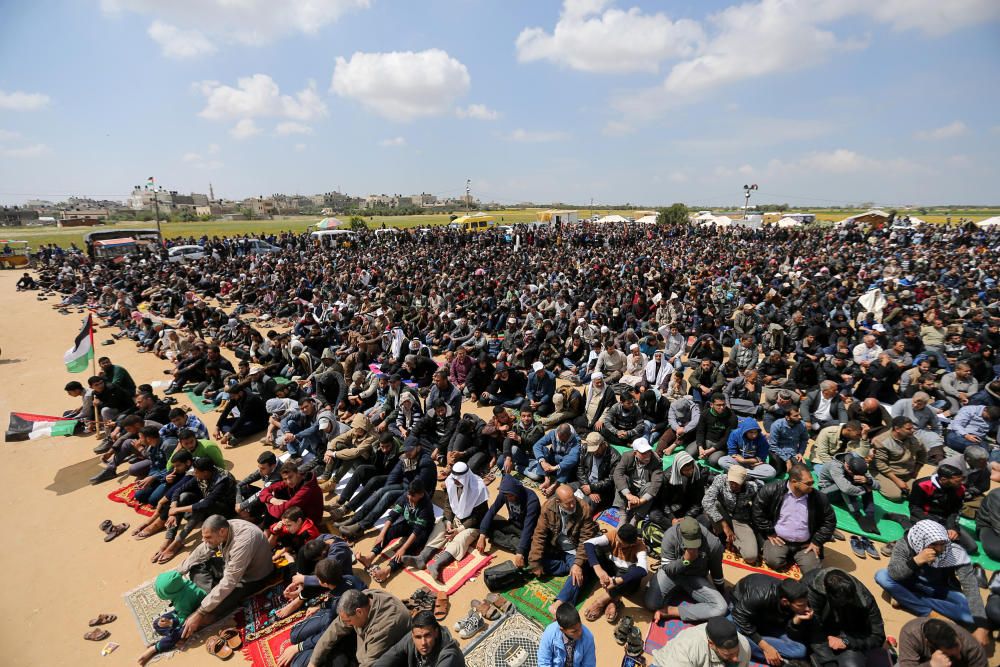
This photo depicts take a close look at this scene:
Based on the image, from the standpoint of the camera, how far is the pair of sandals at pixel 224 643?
13.0ft

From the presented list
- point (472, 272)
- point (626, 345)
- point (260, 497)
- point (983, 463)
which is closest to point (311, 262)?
point (472, 272)

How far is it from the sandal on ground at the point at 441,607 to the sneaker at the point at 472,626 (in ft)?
0.88

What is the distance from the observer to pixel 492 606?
14.0 ft

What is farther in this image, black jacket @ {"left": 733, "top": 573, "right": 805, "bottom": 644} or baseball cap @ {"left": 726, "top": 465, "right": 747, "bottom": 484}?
baseball cap @ {"left": 726, "top": 465, "right": 747, "bottom": 484}

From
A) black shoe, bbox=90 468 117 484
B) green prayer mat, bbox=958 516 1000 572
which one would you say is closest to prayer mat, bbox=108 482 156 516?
black shoe, bbox=90 468 117 484

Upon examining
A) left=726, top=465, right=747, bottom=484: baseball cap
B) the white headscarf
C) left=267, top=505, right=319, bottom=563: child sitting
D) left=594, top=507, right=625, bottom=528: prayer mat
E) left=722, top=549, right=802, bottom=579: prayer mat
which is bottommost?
left=722, top=549, right=802, bottom=579: prayer mat

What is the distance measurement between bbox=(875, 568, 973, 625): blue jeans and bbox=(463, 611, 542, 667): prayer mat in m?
3.51

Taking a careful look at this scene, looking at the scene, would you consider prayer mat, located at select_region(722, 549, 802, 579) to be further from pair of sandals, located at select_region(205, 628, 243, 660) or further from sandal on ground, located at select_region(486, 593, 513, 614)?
pair of sandals, located at select_region(205, 628, 243, 660)

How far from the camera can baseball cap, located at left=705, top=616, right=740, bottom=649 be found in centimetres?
296

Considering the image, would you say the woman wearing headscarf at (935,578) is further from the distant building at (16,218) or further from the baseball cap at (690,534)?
the distant building at (16,218)

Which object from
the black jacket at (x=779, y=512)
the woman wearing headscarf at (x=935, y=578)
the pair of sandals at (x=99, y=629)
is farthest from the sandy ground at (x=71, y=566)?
the black jacket at (x=779, y=512)

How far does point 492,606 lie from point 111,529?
5.16 m

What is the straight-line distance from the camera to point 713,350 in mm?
9180

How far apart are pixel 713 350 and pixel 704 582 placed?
6142mm
